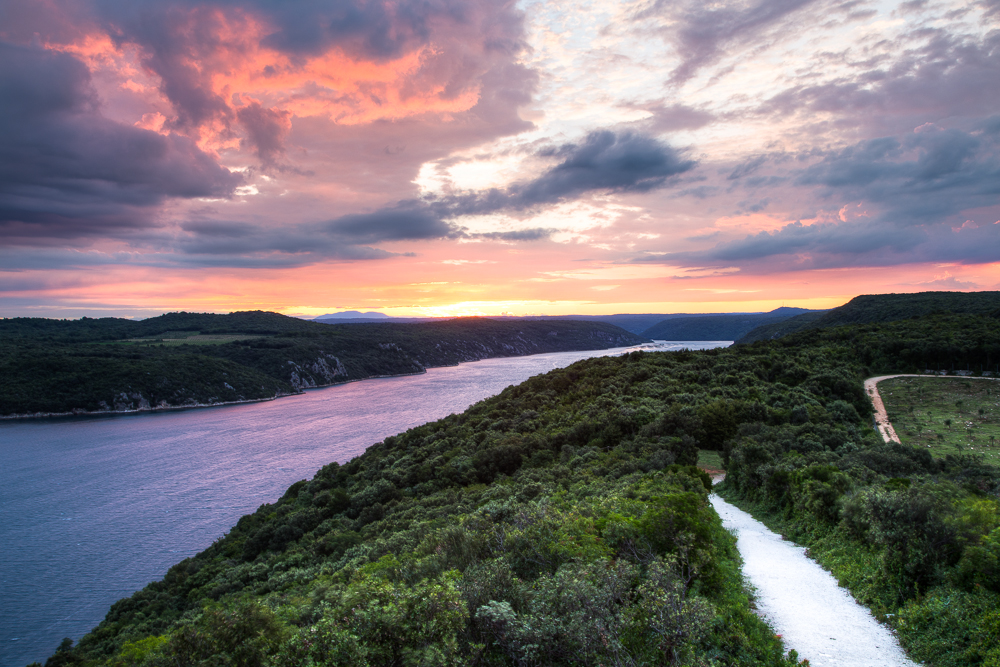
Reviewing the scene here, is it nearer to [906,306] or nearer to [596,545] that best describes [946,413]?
[596,545]

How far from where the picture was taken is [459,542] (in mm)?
10484

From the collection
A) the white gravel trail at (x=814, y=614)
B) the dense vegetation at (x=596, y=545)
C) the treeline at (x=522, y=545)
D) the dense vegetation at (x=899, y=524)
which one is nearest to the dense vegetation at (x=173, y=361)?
the treeline at (x=522, y=545)

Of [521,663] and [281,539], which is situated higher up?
[521,663]

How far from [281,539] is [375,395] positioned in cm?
8488

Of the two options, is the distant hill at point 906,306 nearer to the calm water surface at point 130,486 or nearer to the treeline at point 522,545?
the treeline at point 522,545

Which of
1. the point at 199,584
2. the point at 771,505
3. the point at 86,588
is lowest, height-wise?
the point at 86,588

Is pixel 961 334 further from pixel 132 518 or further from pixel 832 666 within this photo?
pixel 132 518

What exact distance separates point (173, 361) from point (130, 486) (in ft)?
248

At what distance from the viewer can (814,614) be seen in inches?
369

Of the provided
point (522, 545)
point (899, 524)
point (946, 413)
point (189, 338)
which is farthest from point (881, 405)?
point (189, 338)

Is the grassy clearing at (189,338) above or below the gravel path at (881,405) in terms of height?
above

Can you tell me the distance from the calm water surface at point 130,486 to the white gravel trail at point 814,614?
116 ft

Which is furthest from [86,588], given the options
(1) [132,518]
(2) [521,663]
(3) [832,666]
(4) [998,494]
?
(4) [998,494]

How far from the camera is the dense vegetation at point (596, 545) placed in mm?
6086
